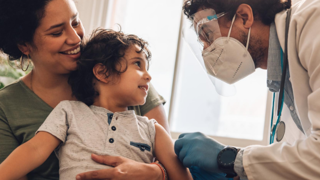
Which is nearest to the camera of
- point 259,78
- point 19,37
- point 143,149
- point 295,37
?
point 295,37

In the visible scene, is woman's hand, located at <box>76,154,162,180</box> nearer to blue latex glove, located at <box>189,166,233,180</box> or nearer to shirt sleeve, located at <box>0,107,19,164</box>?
blue latex glove, located at <box>189,166,233,180</box>

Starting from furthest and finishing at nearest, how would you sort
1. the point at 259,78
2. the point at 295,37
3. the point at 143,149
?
the point at 259,78 → the point at 143,149 → the point at 295,37

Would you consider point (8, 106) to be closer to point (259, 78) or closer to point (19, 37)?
point (19, 37)

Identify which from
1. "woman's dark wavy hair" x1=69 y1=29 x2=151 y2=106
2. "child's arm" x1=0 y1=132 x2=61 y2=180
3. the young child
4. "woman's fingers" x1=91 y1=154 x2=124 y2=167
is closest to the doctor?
the young child

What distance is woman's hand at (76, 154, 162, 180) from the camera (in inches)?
42.1

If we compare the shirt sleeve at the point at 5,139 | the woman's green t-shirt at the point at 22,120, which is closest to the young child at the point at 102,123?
the woman's green t-shirt at the point at 22,120

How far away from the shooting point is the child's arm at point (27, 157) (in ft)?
3.43

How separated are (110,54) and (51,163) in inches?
21.4

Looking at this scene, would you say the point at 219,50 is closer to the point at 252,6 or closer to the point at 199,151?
the point at 252,6

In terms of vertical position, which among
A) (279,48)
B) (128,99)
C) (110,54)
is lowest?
(128,99)

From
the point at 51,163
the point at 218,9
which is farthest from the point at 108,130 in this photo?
the point at 218,9

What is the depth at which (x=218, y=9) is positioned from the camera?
4.68ft

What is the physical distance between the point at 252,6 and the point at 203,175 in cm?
81

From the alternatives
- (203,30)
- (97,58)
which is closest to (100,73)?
(97,58)
